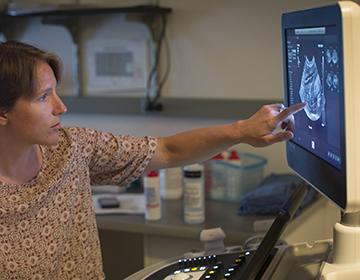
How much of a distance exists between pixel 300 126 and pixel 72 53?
180 cm

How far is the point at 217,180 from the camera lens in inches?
82.1

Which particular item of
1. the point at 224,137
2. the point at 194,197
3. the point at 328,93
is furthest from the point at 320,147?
the point at 194,197

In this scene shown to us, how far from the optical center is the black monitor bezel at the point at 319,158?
76 centimetres

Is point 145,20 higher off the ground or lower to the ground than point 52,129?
higher

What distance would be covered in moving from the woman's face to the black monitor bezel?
1.96 feet

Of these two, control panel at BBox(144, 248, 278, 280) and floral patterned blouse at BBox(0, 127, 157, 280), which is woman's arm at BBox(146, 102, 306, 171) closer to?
floral patterned blouse at BBox(0, 127, 157, 280)

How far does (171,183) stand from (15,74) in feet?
3.77

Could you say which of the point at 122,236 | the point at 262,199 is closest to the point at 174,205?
the point at 122,236

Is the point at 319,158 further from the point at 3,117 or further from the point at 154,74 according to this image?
the point at 154,74

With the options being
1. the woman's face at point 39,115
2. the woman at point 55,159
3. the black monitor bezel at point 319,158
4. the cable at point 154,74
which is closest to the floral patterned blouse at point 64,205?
the woman at point 55,159

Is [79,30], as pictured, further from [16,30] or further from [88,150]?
[88,150]

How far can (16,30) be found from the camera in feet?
8.64

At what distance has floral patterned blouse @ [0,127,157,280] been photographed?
3.78 ft

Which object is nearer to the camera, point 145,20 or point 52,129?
point 52,129
